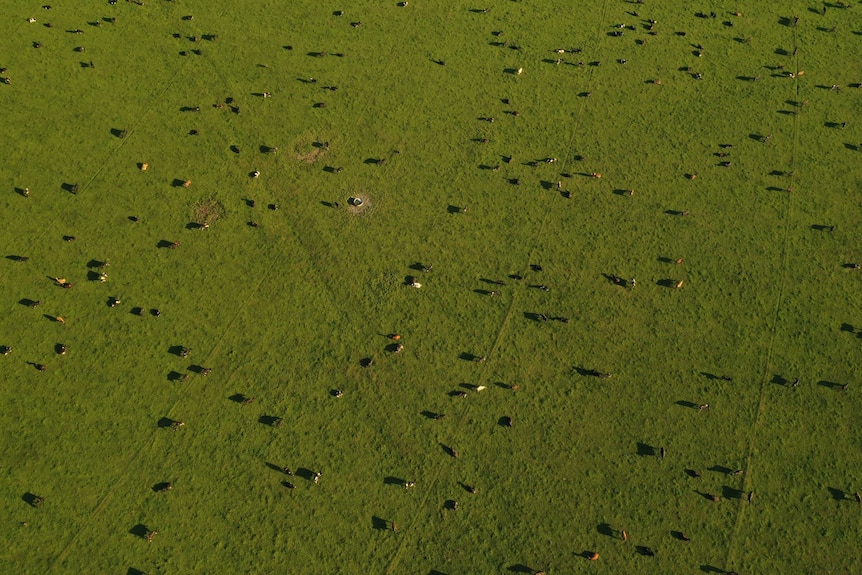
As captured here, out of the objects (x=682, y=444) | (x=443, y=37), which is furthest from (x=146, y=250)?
(x=682, y=444)

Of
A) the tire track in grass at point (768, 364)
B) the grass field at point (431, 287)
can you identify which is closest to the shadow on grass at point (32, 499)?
the grass field at point (431, 287)

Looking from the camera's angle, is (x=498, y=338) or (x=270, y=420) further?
(x=498, y=338)

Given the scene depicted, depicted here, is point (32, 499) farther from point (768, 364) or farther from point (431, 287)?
point (768, 364)

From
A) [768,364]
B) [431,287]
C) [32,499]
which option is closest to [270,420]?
[431,287]

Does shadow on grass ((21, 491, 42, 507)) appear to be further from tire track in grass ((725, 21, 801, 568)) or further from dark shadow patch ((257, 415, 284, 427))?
tire track in grass ((725, 21, 801, 568))

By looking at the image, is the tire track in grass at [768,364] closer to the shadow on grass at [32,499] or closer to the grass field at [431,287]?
the grass field at [431,287]

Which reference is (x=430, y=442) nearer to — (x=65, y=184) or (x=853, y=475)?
(x=853, y=475)

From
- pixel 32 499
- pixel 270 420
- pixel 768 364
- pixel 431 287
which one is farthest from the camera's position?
pixel 431 287

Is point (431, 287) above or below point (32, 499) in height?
above

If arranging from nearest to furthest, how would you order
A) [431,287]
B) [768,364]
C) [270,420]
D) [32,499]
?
[32,499]
[270,420]
[768,364]
[431,287]
